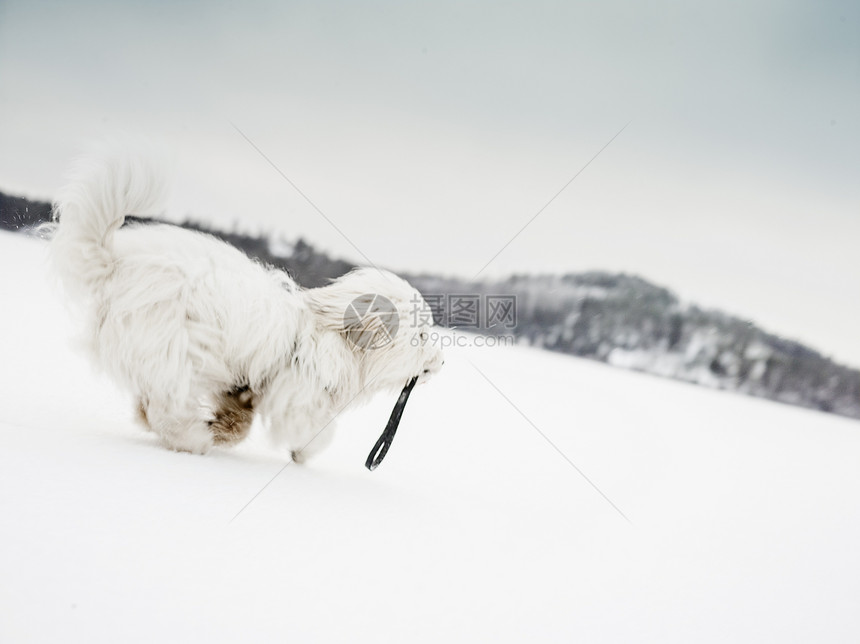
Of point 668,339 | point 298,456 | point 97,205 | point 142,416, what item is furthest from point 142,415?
point 668,339

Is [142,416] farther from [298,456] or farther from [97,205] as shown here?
[97,205]

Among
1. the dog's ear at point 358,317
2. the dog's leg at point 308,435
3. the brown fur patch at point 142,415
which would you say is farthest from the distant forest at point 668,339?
the brown fur patch at point 142,415

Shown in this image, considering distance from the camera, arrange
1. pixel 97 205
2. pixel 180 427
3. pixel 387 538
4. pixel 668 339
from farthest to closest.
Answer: pixel 668 339 → pixel 180 427 → pixel 97 205 → pixel 387 538

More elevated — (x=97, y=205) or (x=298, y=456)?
(x=97, y=205)

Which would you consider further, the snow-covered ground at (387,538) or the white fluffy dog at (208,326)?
the white fluffy dog at (208,326)

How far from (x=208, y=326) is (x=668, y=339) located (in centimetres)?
727

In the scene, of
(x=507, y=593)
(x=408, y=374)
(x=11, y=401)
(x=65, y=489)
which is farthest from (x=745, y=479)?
Result: (x=11, y=401)

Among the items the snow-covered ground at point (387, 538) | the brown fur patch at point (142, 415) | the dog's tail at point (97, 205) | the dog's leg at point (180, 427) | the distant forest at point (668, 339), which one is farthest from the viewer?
the distant forest at point (668, 339)

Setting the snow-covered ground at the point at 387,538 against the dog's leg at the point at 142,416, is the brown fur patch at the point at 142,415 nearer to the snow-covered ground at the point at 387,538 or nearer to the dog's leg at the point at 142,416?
the dog's leg at the point at 142,416

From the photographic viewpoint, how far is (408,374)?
2.70 meters

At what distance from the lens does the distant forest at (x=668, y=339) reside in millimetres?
7309

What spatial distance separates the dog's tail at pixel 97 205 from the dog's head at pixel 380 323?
858mm

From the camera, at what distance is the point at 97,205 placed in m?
2.10

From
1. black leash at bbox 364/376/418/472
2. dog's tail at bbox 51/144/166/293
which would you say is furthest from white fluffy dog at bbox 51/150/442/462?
black leash at bbox 364/376/418/472
